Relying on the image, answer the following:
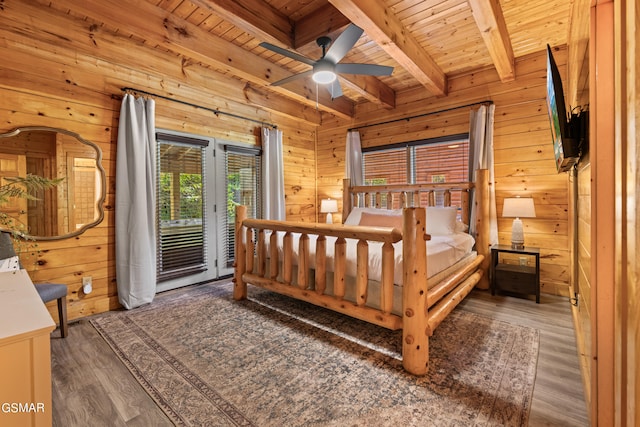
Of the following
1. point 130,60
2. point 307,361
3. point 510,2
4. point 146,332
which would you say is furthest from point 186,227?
point 510,2

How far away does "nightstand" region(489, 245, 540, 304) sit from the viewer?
298cm

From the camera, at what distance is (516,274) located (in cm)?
308

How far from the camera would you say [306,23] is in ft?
8.85

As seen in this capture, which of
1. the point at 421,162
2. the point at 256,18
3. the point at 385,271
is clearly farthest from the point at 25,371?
the point at 421,162

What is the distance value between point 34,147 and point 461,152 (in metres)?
4.67

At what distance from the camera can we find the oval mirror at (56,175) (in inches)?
95.7

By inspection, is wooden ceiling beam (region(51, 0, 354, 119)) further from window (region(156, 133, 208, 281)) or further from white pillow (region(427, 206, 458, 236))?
white pillow (region(427, 206, 458, 236))

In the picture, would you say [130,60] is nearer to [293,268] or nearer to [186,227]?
[186,227]

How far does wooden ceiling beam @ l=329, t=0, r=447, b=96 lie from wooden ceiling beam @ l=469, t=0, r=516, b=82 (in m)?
0.62

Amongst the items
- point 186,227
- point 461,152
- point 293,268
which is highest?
point 461,152

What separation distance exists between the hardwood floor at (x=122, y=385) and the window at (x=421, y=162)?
206cm

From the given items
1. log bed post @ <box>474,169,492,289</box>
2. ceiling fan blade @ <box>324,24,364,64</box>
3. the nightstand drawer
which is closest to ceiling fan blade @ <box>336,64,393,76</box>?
ceiling fan blade @ <box>324,24,364,64</box>

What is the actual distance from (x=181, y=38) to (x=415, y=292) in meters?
2.98

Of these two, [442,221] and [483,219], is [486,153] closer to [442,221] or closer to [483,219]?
[483,219]
